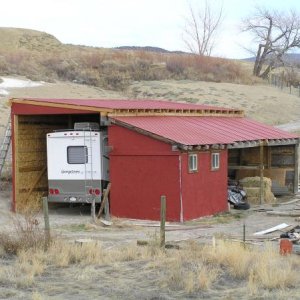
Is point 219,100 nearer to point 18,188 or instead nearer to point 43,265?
point 18,188

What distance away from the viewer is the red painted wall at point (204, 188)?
68.3 feet

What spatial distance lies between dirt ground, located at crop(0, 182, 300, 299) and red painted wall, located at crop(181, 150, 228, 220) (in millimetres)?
490

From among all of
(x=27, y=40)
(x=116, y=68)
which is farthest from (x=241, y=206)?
(x=27, y=40)

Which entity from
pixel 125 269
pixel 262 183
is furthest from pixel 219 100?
pixel 125 269

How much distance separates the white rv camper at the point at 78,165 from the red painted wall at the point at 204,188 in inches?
114

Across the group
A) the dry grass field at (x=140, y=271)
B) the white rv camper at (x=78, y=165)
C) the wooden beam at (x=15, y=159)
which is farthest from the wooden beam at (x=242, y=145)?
the dry grass field at (x=140, y=271)

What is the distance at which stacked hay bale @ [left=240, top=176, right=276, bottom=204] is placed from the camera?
2572 centimetres

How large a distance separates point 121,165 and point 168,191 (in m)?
1.91

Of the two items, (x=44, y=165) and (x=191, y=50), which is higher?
(x=191, y=50)

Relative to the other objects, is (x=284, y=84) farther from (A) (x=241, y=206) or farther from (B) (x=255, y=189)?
(A) (x=241, y=206)

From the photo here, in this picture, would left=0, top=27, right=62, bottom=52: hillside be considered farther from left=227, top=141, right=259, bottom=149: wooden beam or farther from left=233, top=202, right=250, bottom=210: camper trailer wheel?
left=233, top=202, right=250, bottom=210: camper trailer wheel

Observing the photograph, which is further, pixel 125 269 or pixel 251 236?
pixel 251 236

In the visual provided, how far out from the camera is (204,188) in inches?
862

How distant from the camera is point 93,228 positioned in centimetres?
1923
